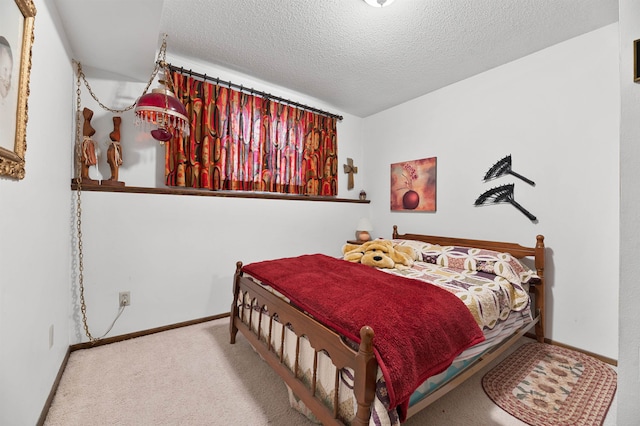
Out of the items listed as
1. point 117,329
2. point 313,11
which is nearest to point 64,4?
point 313,11

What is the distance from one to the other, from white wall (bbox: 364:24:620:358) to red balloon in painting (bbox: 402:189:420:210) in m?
0.34

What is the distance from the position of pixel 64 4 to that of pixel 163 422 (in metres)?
2.47

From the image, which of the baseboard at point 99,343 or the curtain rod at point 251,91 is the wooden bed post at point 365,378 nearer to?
the baseboard at point 99,343

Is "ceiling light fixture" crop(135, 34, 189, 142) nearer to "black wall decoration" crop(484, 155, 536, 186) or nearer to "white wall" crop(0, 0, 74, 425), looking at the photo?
"white wall" crop(0, 0, 74, 425)

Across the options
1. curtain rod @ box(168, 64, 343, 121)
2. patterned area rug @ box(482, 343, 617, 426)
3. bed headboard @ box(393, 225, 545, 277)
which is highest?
curtain rod @ box(168, 64, 343, 121)

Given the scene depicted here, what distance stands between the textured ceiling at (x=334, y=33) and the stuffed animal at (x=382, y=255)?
1.88 metres

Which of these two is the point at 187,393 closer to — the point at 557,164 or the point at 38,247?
the point at 38,247

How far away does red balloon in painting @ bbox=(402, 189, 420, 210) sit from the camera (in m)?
3.48

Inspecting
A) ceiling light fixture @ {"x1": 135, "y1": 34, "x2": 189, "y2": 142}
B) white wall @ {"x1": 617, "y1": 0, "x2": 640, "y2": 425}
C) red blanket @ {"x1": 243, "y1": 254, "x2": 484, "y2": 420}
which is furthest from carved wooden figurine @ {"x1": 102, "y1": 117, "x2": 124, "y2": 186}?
white wall @ {"x1": 617, "y1": 0, "x2": 640, "y2": 425}

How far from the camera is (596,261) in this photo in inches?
85.9

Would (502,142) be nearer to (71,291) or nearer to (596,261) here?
(596,261)

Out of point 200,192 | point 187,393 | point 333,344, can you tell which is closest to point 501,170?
point 333,344

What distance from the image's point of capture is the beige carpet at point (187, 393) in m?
1.49

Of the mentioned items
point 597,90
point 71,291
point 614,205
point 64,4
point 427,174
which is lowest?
point 71,291
